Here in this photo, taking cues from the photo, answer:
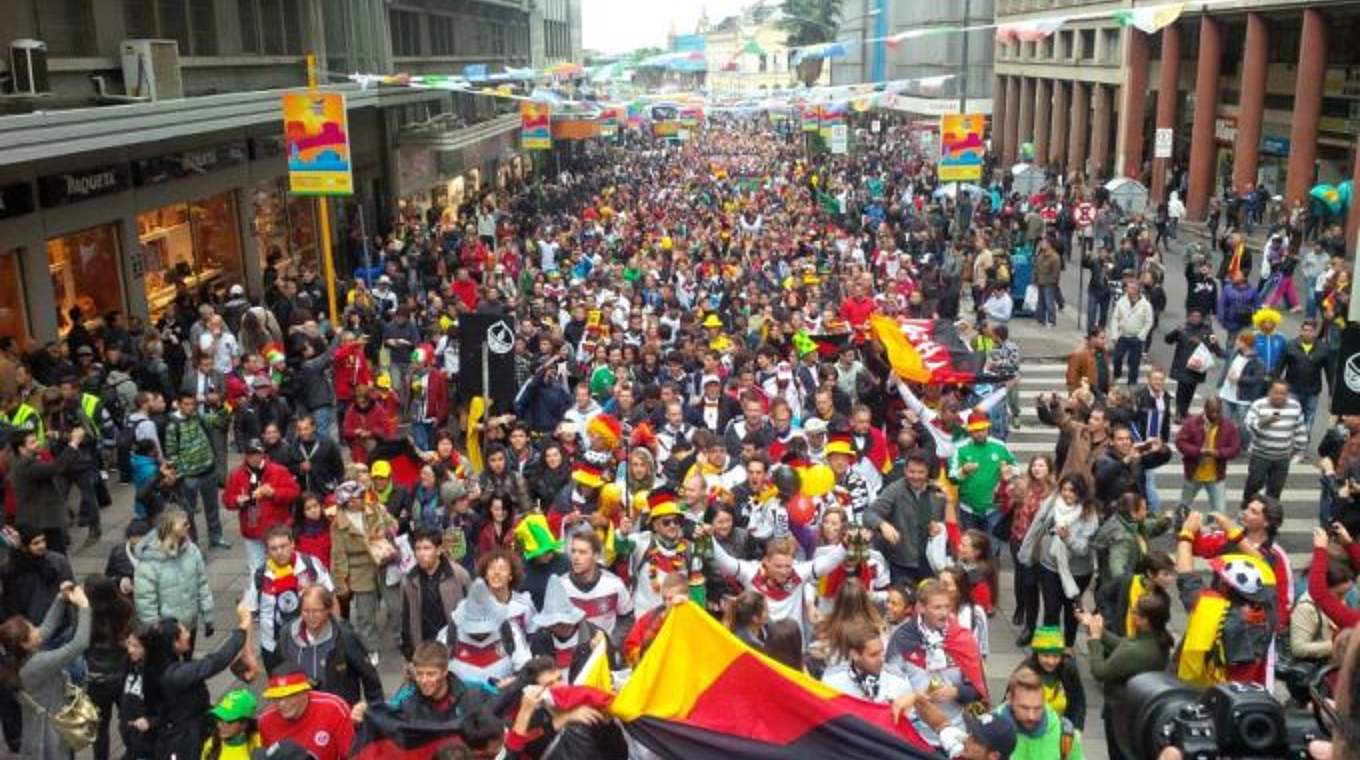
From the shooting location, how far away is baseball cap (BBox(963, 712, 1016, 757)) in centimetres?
546

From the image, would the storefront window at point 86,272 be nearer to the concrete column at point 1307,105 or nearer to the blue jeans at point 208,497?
the blue jeans at point 208,497

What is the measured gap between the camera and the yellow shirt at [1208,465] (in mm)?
11445

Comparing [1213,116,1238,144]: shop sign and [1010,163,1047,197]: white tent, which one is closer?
[1010,163,1047,197]: white tent

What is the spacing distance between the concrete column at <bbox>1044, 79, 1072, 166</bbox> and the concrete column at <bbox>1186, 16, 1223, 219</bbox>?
618 inches

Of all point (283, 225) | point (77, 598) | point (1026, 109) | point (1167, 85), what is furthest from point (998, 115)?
point (77, 598)

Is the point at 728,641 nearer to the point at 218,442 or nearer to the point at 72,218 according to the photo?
the point at 218,442

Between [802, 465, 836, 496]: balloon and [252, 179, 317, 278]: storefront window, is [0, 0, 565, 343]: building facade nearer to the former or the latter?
[252, 179, 317, 278]: storefront window

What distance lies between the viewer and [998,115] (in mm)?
62875

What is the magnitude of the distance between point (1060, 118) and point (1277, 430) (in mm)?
43288

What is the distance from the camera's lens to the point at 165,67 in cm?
1862

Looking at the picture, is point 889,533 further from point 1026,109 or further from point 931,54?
point 931,54

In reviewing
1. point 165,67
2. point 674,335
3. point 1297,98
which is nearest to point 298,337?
point 674,335

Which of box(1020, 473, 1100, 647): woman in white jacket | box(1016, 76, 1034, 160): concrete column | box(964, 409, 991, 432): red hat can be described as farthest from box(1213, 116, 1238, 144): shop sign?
box(1020, 473, 1100, 647): woman in white jacket

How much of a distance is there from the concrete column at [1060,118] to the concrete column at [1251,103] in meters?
19.1
